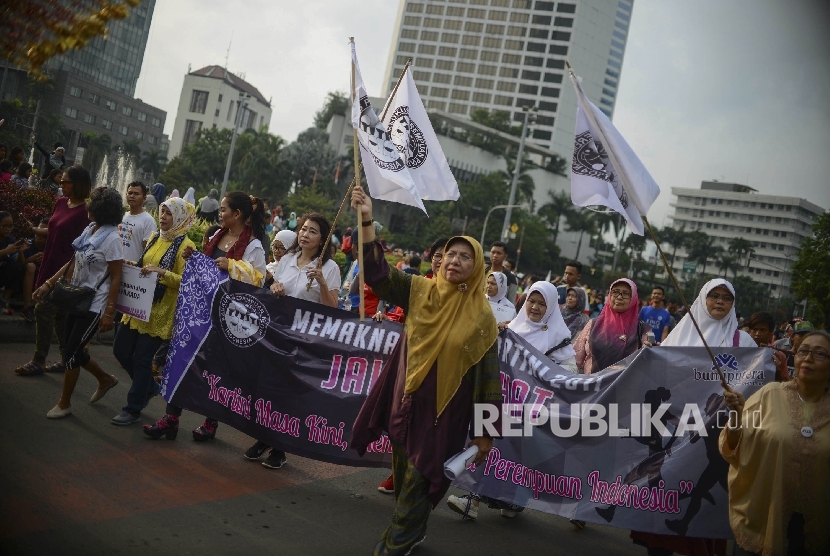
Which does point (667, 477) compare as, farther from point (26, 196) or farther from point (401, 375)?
point (26, 196)

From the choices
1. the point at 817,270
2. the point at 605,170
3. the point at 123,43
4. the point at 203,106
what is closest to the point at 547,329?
the point at 605,170

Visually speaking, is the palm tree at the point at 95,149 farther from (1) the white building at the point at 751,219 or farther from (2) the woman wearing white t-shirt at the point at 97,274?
(1) the white building at the point at 751,219

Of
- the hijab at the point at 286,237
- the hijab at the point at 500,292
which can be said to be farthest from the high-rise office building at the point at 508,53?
the hijab at the point at 286,237

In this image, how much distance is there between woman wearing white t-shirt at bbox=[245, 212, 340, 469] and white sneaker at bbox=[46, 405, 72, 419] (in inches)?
51.1

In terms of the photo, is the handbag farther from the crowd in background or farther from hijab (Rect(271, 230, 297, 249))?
Result: hijab (Rect(271, 230, 297, 249))

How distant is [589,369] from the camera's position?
19.9 feet

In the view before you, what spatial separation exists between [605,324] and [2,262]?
6.09 meters

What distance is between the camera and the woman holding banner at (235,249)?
5488mm

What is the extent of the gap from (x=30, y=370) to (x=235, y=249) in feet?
6.87

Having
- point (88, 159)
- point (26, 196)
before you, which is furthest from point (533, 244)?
point (26, 196)

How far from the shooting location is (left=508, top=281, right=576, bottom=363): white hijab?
19.0ft

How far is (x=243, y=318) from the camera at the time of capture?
545cm

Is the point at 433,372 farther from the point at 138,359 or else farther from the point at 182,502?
the point at 138,359

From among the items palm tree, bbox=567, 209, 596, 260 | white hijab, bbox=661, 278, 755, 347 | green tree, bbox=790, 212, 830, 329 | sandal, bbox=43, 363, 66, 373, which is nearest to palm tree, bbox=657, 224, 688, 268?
palm tree, bbox=567, 209, 596, 260
